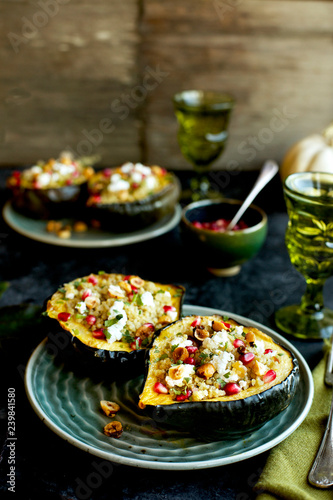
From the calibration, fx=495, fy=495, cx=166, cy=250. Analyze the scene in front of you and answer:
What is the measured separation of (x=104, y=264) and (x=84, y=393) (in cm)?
82

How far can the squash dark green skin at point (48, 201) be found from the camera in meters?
2.22

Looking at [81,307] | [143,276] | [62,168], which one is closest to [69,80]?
[62,168]

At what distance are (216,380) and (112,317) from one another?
1.16 ft

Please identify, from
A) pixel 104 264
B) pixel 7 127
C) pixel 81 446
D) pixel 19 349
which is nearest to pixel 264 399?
pixel 81 446

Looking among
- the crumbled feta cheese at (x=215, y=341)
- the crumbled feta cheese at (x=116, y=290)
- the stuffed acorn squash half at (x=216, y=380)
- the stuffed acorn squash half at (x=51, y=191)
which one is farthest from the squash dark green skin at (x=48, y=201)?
the crumbled feta cheese at (x=215, y=341)

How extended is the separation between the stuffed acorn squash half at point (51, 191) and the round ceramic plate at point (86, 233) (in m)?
0.05

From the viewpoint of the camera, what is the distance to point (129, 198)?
86.7 inches

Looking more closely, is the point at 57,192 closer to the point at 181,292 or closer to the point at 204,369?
the point at 181,292

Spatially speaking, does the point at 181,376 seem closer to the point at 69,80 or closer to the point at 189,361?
the point at 189,361

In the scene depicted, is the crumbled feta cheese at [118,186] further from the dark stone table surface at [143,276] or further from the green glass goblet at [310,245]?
the green glass goblet at [310,245]

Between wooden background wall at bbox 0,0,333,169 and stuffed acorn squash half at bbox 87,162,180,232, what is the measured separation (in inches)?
37.8

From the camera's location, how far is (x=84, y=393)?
1.28m

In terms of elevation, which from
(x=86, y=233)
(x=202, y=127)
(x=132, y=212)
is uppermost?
(x=202, y=127)

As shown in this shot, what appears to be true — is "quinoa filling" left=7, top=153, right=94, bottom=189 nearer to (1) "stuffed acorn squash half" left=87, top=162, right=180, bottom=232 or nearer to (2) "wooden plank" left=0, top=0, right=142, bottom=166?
(1) "stuffed acorn squash half" left=87, top=162, right=180, bottom=232
